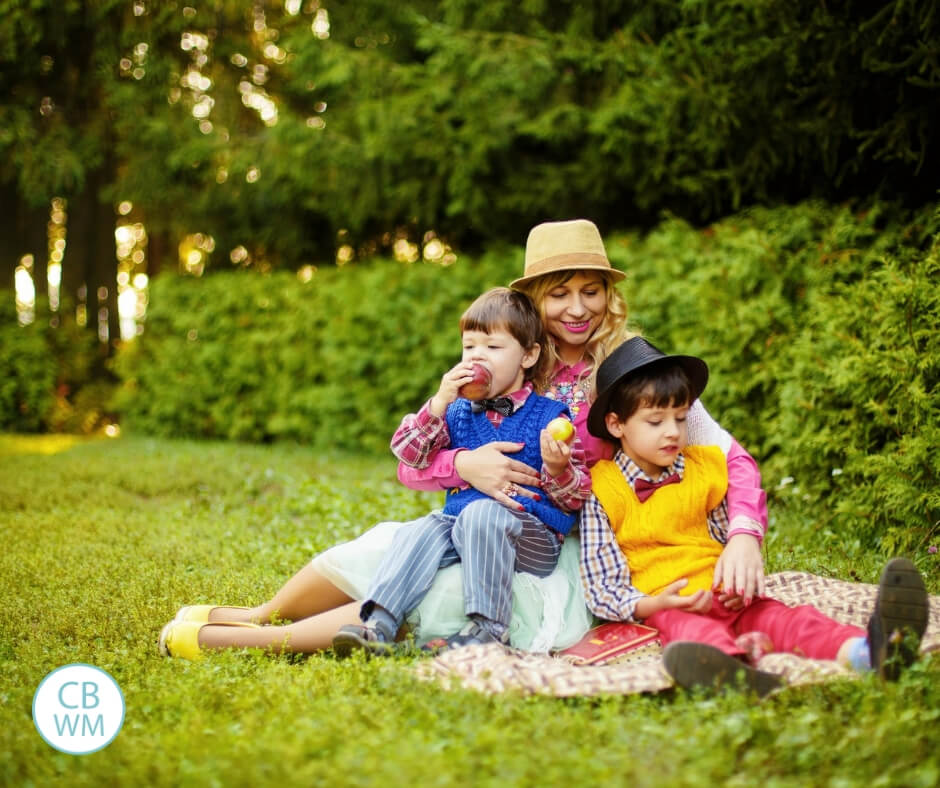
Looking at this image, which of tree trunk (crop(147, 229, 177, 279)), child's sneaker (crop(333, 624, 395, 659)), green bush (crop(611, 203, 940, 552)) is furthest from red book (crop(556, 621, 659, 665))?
tree trunk (crop(147, 229, 177, 279))

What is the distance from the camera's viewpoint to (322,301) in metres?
10.7

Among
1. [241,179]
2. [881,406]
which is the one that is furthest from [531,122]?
[881,406]

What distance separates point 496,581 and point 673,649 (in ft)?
2.40

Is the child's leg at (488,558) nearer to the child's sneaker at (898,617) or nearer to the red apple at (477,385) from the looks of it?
the red apple at (477,385)

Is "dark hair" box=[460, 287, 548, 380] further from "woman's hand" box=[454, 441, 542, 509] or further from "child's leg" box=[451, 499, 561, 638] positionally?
"child's leg" box=[451, 499, 561, 638]

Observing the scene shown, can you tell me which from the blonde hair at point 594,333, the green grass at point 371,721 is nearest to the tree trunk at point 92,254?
the green grass at point 371,721

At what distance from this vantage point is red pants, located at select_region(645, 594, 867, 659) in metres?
3.01

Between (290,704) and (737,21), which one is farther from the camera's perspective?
(737,21)

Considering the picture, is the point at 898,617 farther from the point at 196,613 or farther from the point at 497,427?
the point at 196,613

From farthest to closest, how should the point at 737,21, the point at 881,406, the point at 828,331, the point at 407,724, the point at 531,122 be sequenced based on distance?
the point at 531,122, the point at 737,21, the point at 828,331, the point at 881,406, the point at 407,724

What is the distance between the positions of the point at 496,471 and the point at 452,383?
0.36 metres

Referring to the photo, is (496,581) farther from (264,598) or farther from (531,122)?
(531,122)

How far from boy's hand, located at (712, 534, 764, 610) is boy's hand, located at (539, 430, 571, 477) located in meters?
0.65

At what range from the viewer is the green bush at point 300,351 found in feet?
31.7
